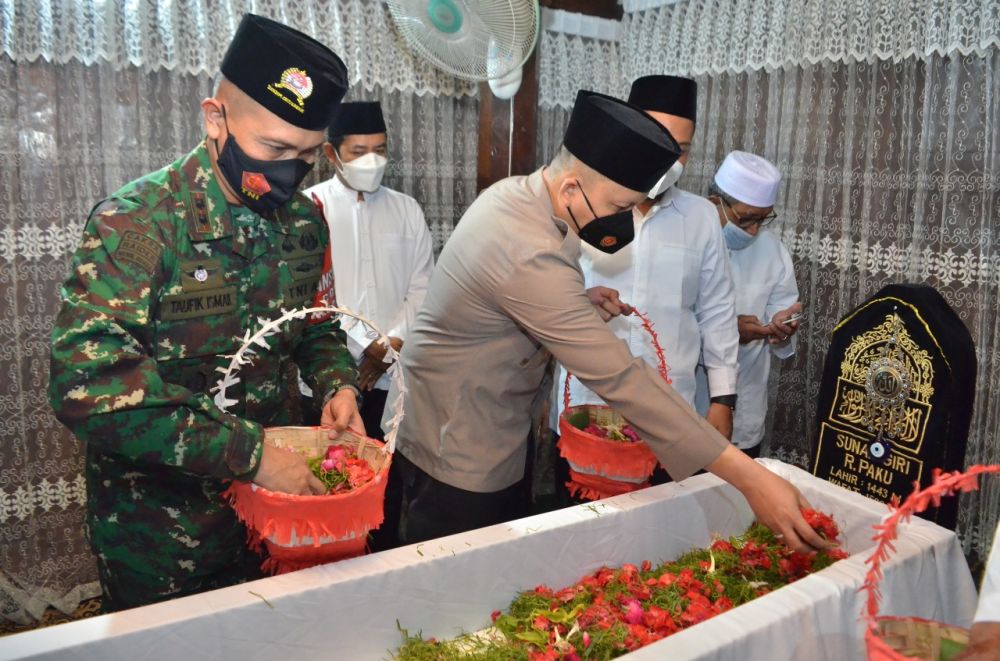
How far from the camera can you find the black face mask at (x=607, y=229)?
1857 mm

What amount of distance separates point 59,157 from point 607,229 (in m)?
2.24

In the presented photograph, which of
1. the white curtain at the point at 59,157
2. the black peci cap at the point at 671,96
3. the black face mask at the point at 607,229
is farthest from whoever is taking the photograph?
the white curtain at the point at 59,157

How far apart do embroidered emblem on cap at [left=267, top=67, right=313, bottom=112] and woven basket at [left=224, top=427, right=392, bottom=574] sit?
0.73 metres

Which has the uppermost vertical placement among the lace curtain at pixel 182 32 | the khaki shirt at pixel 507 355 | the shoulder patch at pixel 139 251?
the lace curtain at pixel 182 32

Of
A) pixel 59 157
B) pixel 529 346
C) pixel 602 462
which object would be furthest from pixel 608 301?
pixel 59 157

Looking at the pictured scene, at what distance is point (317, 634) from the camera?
1466 mm

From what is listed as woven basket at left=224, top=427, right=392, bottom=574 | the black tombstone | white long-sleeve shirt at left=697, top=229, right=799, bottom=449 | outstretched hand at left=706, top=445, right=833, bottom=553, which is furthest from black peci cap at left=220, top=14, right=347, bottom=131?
white long-sleeve shirt at left=697, top=229, right=799, bottom=449

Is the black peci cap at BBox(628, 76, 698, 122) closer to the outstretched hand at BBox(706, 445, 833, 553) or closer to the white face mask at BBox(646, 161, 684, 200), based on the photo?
the white face mask at BBox(646, 161, 684, 200)

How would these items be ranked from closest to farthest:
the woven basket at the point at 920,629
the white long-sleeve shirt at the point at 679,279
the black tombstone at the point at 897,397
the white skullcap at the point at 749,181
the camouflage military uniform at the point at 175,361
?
1. the woven basket at the point at 920,629
2. the camouflage military uniform at the point at 175,361
3. the black tombstone at the point at 897,397
4. the white long-sleeve shirt at the point at 679,279
5. the white skullcap at the point at 749,181

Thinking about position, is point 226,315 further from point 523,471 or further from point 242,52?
point 523,471

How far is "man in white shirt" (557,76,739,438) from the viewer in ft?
8.83

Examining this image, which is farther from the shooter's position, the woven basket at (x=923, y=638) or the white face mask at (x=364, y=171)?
the white face mask at (x=364, y=171)

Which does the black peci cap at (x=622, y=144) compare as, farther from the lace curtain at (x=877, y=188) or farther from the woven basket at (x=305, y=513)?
the lace curtain at (x=877, y=188)

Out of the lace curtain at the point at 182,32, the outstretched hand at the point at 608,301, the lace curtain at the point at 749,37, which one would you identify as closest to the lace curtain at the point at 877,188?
the lace curtain at the point at 749,37
